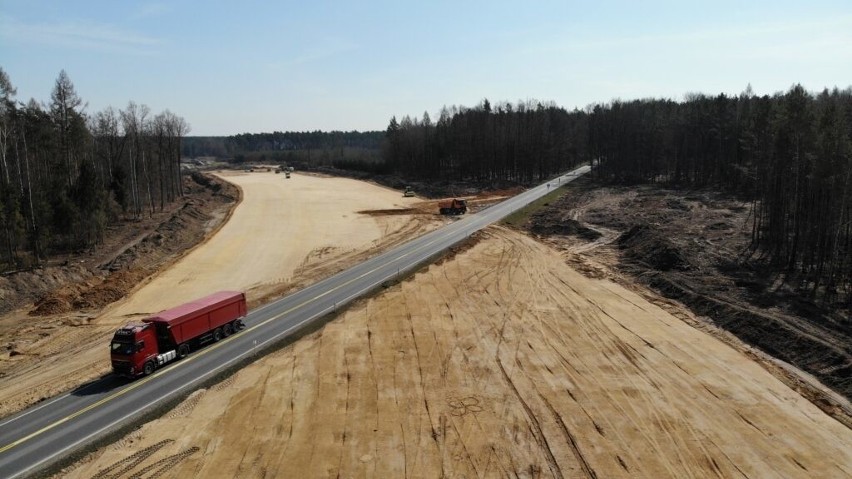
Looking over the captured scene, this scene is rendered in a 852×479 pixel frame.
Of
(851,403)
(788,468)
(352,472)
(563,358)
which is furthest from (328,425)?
(851,403)

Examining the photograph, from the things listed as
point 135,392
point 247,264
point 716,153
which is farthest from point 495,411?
point 716,153

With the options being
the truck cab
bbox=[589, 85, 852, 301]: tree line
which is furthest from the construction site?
bbox=[589, 85, 852, 301]: tree line

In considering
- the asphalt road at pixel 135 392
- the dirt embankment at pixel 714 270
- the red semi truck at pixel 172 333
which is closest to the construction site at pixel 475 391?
the dirt embankment at pixel 714 270

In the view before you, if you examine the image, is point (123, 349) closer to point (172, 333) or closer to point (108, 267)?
point (172, 333)

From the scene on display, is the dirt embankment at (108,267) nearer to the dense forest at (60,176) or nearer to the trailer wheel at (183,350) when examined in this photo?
the dense forest at (60,176)

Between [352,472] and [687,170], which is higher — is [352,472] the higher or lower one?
the lower one

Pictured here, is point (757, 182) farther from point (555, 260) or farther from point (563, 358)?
point (563, 358)

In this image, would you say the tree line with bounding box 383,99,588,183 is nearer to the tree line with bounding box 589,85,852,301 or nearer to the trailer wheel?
the tree line with bounding box 589,85,852,301
